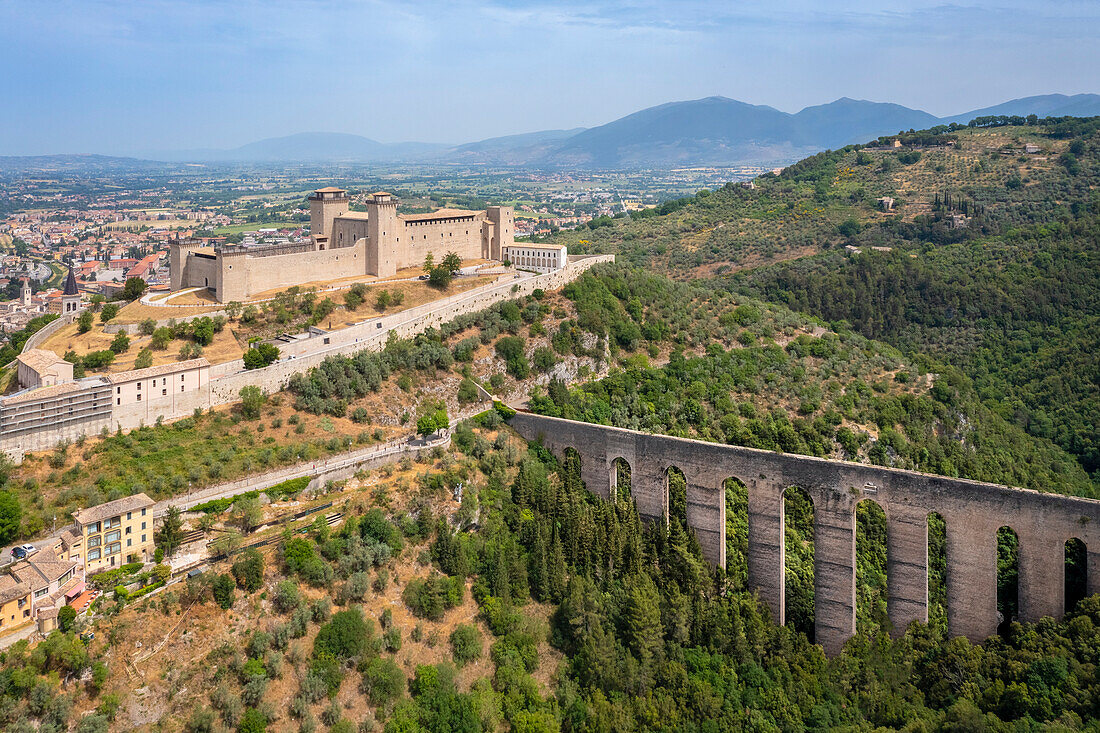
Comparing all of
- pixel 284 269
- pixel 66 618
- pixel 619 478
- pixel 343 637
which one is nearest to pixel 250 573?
pixel 343 637

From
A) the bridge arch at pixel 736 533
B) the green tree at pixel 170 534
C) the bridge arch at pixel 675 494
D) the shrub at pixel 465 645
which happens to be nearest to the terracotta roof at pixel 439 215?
the bridge arch at pixel 675 494

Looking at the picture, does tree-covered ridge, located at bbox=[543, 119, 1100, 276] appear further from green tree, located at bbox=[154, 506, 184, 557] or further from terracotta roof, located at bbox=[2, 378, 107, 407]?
green tree, located at bbox=[154, 506, 184, 557]

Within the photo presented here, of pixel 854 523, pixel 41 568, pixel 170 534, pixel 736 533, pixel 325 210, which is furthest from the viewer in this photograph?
pixel 325 210

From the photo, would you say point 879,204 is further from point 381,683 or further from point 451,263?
point 381,683

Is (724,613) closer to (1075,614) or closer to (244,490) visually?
(1075,614)

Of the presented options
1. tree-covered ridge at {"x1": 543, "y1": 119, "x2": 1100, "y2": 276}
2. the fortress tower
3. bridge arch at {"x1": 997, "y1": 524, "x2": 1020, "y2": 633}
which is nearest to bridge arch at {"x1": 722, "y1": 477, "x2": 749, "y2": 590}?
bridge arch at {"x1": 997, "y1": 524, "x2": 1020, "y2": 633}

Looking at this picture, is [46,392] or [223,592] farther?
[46,392]
